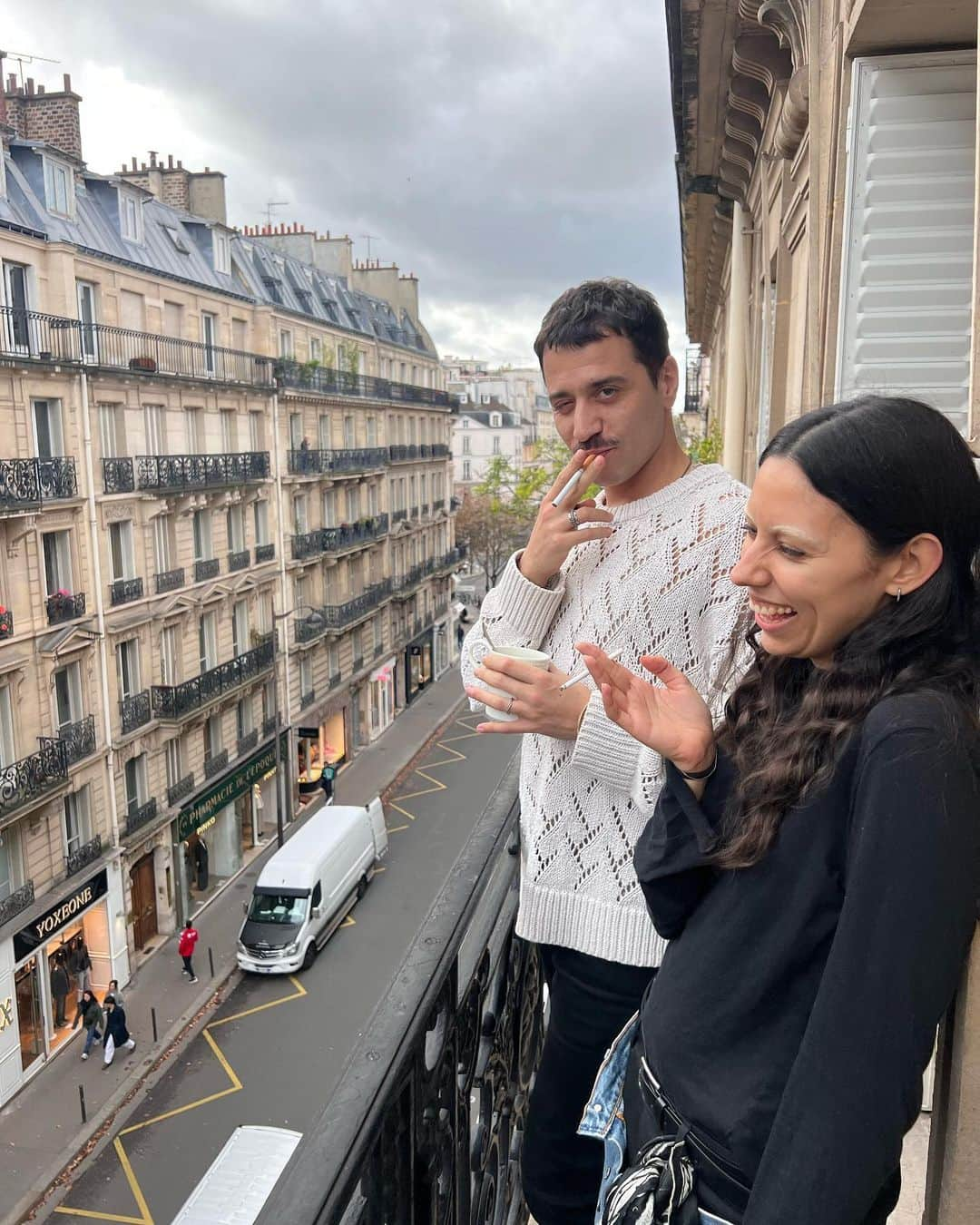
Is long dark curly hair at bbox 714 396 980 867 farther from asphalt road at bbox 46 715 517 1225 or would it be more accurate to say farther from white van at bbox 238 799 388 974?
white van at bbox 238 799 388 974

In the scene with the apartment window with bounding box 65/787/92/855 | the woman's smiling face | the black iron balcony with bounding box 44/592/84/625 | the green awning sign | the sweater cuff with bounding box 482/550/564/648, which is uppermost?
the woman's smiling face

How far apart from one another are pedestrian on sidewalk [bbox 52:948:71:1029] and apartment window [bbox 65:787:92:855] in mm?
1751

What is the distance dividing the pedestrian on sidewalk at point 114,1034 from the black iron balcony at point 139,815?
331cm

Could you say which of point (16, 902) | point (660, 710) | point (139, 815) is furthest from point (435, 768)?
point (660, 710)

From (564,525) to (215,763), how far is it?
2083 centimetres

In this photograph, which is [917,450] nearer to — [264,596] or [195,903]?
[195,903]

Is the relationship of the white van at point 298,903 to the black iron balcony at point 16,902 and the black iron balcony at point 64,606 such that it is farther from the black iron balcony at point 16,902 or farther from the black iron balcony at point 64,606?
the black iron balcony at point 64,606

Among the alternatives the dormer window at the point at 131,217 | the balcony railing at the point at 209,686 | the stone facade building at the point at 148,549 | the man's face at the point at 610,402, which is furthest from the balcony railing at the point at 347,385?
the man's face at the point at 610,402

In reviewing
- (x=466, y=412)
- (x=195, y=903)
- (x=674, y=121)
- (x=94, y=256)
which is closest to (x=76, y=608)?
(x=94, y=256)

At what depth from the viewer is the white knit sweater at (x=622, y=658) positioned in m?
2.15

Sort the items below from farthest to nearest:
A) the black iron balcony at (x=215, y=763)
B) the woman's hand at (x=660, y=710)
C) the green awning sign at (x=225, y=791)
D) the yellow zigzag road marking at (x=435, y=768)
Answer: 1. the yellow zigzag road marking at (x=435, y=768)
2. the black iron balcony at (x=215, y=763)
3. the green awning sign at (x=225, y=791)
4. the woman's hand at (x=660, y=710)

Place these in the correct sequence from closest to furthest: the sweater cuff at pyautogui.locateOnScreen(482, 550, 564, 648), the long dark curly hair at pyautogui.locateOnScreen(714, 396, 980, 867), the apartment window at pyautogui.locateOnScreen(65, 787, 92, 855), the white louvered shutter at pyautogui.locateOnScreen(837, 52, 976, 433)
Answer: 1. the long dark curly hair at pyautogui.locateOnScreen(714, 396, 980, 867)
2. the sweater cuff at pyautogui.locateOnScreen(482, 550, 564, 648)
3. the white louvered shutter at pyautogui.locateOnScreen(837, 52, 976, 433)
4. the apartment window at pyautogui.locateOnScreen(65, 787, 92, 855)

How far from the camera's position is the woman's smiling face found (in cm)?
147

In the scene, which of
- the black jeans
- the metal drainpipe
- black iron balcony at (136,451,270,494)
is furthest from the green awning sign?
the black jeans
